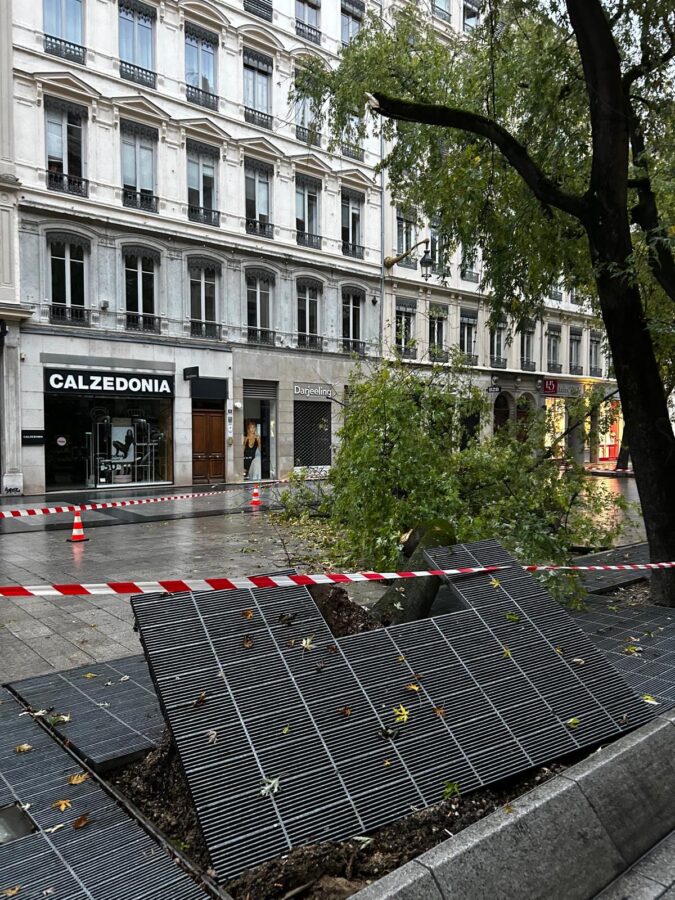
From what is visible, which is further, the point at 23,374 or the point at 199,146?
the point at 199,146

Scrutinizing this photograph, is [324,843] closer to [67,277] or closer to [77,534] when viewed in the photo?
[77,534]

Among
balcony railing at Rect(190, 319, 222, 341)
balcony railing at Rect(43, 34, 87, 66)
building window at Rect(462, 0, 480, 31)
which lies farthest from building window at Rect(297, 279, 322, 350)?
building window at Rect(462, 0, 480, 31)

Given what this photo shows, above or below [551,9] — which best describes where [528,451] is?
below

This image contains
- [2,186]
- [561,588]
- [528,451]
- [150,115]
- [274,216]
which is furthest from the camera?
[274,216]

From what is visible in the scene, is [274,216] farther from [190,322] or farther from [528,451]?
[528,451]

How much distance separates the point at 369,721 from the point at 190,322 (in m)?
21.4

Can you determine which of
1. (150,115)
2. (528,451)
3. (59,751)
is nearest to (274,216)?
(150,115)

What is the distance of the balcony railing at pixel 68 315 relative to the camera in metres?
20.0

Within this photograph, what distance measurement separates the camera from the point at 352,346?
28.3m

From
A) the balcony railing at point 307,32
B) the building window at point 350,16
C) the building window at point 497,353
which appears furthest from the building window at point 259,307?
the building window at point 497,353

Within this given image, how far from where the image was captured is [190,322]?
23.1m

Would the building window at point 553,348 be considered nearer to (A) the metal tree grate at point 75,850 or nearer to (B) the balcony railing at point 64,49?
(B) the balcony railing at point 64,49

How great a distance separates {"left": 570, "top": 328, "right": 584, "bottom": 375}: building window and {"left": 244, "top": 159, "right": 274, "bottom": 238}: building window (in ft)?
69.5

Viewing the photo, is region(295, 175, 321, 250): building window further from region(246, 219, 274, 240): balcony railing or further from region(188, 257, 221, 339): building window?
region(188, 257, 221, 339): building window
